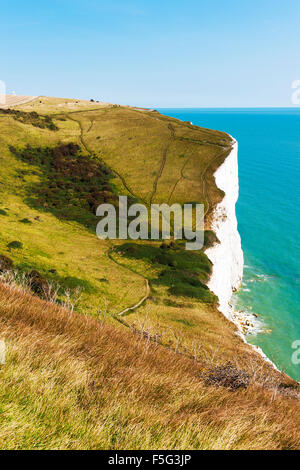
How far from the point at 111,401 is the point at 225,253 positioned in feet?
185

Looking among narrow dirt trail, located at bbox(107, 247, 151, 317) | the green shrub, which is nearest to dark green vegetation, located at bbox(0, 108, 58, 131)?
the green shrub

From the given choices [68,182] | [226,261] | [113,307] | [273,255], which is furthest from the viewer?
[68,182]

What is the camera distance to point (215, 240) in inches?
2266

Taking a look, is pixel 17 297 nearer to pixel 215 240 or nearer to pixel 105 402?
pixel 105 402

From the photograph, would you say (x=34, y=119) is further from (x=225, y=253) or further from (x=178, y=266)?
(x=178, y=266)

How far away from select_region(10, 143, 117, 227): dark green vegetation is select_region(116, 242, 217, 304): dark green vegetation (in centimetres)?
1672

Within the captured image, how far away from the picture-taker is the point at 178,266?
4878 cm

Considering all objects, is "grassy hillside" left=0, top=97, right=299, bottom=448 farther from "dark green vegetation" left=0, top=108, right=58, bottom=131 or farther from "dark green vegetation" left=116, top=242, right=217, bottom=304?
"dark green vegetation" left=0, top=108, right=58, bottom=131

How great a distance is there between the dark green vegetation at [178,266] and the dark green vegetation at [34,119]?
241 feet

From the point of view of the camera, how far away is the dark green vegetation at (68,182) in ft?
221

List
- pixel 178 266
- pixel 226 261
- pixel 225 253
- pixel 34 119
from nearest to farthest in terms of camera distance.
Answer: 1. pixel 178 266
2. pixel 226 261
3. pixel 225 253
4. pixel 34 119

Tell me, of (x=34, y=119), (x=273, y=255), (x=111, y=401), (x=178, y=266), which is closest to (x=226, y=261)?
(x=178, y=266)

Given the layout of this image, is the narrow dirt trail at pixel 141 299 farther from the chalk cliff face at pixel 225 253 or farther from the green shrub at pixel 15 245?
the green shrub at pixel 15 245

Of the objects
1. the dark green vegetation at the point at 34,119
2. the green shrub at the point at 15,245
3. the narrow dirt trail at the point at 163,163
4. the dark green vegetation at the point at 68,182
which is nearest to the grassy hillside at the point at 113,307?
the green shrub at the point at 15,245
